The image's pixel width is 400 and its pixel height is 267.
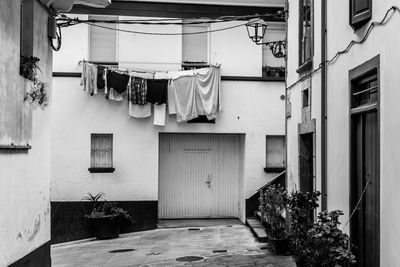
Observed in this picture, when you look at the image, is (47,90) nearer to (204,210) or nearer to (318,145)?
(318,145)

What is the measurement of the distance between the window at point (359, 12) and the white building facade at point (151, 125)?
804 cm

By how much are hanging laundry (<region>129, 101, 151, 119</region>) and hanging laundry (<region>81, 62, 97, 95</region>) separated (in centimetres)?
115

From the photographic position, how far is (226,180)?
51.3 ft

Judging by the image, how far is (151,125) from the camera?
14727mm

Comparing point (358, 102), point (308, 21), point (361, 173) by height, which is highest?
point (308, 21)

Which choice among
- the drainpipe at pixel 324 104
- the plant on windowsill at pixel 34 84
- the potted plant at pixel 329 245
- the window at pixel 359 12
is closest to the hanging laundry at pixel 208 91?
the drainpipe at pixel 324 104

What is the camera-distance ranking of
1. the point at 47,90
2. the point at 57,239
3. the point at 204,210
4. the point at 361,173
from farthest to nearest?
the point at 204,210, the point at 57,239, the point at 47,90, the point at 361,173

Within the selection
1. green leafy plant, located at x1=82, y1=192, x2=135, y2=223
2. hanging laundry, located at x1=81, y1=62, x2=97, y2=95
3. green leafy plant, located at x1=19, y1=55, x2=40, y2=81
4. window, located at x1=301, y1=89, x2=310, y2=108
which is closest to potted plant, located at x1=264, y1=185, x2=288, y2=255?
window, located at x1=301, y1=89, x2=310, y2=108

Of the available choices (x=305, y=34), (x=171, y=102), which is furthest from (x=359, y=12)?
(x=171, y=102)

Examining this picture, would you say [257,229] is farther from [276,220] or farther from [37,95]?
[37,95]

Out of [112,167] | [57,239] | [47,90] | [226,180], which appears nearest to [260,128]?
[226,180]

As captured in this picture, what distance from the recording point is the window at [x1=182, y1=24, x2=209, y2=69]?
589 inches

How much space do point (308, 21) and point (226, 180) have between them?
23.0 feet

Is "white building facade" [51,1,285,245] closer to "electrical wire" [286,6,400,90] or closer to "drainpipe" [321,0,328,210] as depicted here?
"electrical wire" [286,6,400,90]
